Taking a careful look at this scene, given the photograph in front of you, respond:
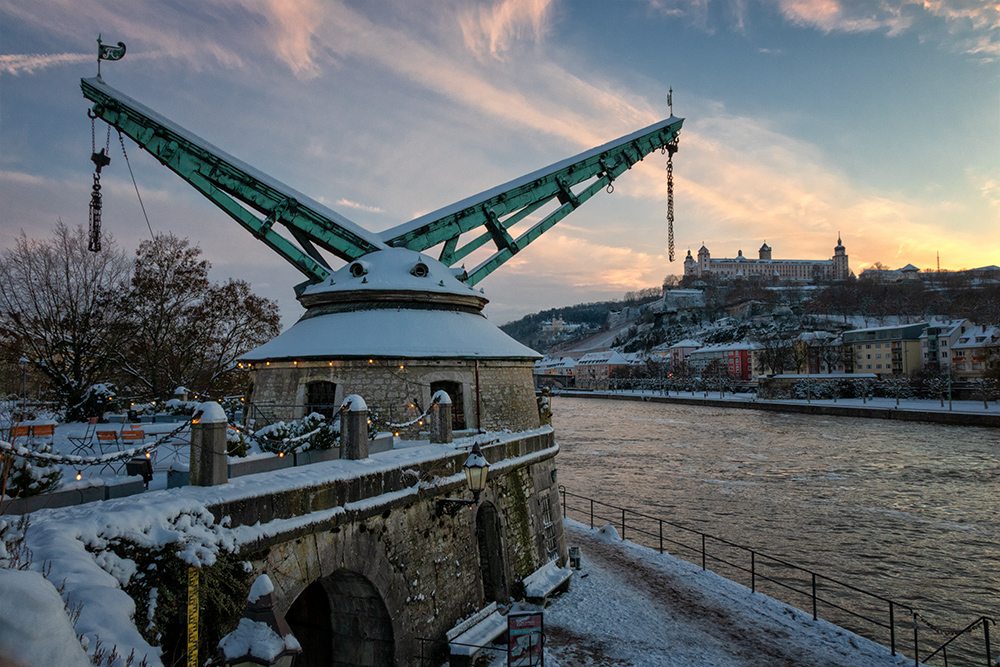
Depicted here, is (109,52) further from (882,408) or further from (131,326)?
(882,408)

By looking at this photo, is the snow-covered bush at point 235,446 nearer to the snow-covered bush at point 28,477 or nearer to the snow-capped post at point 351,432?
the snow-capped post at point 351,432

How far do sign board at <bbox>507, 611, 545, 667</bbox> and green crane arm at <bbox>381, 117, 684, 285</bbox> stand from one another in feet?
34.0

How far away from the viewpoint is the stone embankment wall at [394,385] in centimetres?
1323

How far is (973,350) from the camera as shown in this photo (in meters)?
77.4

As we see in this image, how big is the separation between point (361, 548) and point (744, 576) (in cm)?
1433

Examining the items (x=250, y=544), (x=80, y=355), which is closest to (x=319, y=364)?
(x=250, y=544)

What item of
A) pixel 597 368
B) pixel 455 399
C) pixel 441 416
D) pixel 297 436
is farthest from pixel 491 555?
pixel 597 368

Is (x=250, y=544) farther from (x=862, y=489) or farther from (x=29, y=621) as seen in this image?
(x=862, y=489)

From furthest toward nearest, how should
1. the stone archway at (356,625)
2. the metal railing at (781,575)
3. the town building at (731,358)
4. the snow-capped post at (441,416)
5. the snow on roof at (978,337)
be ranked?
the town building at (731,358) < the snow on roof at (978,337) < the metal railing at (781,575) < the snow-capped post at (441,416) < the stone archway at (356,625)

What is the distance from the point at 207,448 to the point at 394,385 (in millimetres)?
6481

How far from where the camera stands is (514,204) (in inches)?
744

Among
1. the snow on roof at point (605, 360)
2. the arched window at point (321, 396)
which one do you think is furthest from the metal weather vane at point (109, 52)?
the snow on roof at point (605, 360)

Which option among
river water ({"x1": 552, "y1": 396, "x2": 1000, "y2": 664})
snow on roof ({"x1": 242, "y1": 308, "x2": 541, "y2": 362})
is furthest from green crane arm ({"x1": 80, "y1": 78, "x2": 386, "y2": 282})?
river water ({"x1": 552, "y1": 396, "x2": 1000, "y2": 664})

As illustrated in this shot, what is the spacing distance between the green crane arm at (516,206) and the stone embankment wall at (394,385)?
4.68 meters
